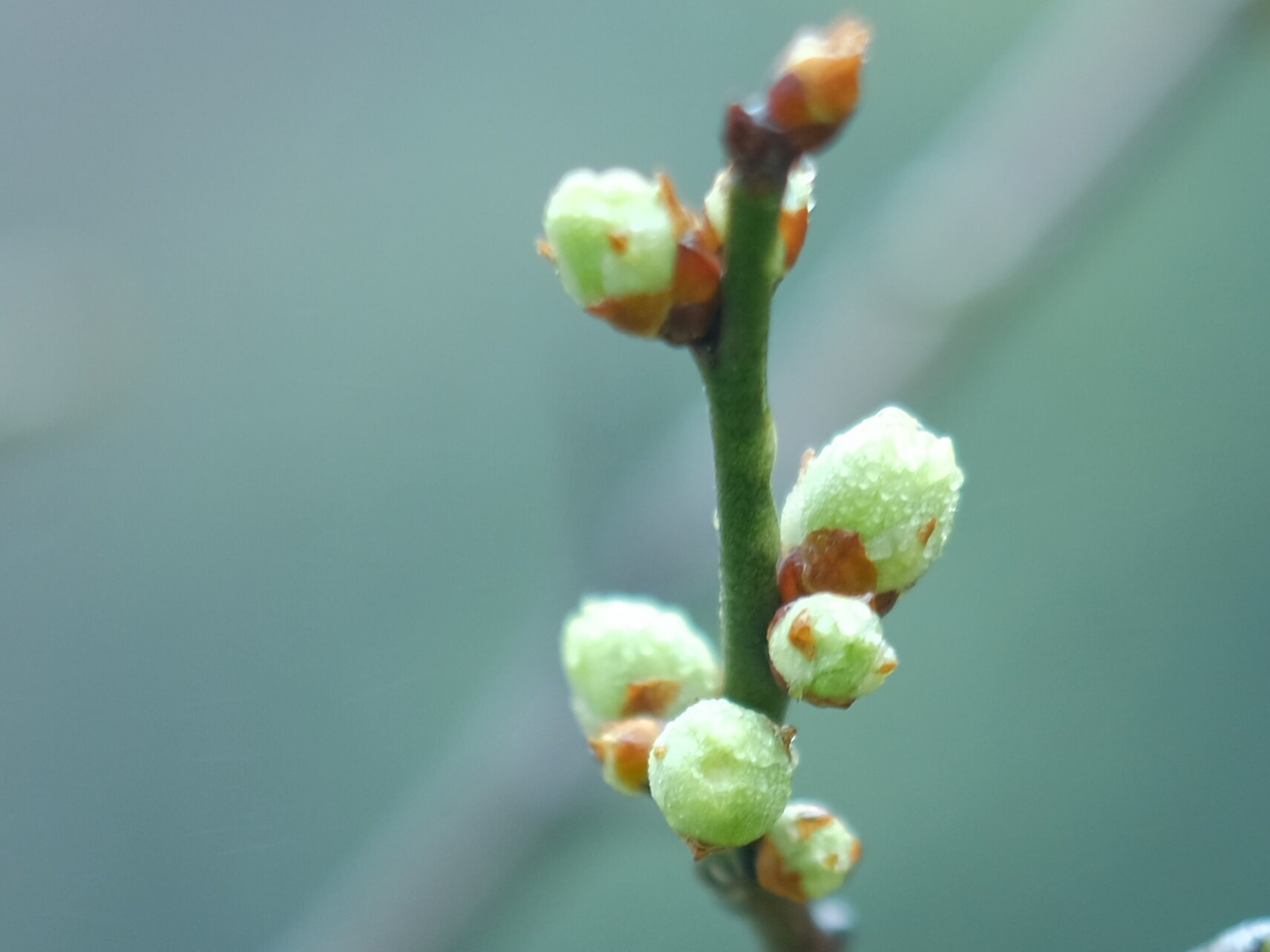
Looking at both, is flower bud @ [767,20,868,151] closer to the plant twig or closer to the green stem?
the green stem

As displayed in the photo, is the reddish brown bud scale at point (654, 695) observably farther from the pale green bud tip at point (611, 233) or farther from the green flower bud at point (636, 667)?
the pale green bud tip at point (611, 233)

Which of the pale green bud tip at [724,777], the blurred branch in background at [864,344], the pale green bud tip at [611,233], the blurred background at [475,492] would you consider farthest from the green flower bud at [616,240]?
the blurred background at [475,492]

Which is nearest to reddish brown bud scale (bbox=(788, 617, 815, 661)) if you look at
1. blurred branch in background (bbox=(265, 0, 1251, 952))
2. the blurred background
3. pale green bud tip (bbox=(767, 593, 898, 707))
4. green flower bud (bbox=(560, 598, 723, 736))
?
pale green bud tip (bbox=(767, 593, 898, 707))

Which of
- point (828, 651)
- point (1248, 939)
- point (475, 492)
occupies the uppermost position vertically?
point (475, 492)

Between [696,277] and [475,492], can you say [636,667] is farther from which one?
[475,492]

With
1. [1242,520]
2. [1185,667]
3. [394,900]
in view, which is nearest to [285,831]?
[394,900]

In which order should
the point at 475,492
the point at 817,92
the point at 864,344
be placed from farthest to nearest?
1. the point at 475,492
2. the point at 864,344
3. the point at 817,92

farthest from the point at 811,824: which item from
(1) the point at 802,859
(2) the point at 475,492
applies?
(2) the point at 475,492
